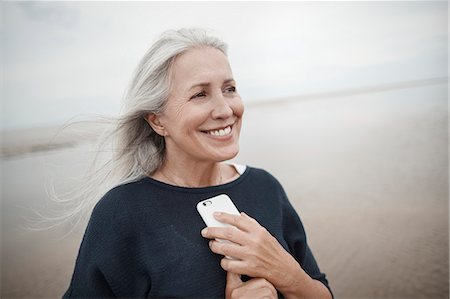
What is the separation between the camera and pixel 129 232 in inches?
68.3

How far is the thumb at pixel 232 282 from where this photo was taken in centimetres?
166

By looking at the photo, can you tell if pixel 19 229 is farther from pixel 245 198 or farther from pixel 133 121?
pixel 245 198

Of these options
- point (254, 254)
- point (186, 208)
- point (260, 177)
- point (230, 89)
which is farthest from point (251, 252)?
point (230, 89)

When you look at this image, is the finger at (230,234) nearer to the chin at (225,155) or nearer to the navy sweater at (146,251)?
A: the navy sweater at (146,251)

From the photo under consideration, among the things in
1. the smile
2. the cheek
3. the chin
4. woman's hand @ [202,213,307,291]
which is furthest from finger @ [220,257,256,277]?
the cheek

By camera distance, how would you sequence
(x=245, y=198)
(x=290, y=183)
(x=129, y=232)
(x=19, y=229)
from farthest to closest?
(x=290, y=183) → (x=19, y=229) → (x=245, y=198) → (x=129, y=232)

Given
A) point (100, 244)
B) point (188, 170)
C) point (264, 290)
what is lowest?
point (264, 290)

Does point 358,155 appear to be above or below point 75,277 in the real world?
below

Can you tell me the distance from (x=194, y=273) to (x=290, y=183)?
18.9ft

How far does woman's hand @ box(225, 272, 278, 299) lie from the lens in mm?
1611

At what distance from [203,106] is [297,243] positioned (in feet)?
3.36

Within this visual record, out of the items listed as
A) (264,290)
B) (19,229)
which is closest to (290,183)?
(19,229)

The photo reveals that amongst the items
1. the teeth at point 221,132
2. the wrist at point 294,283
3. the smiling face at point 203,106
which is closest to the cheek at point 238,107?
the smiling face at point 203,106

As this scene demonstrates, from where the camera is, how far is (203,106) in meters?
1.84
